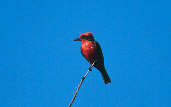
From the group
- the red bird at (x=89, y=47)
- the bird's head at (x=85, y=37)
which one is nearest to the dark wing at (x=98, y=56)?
the red bird at (x=89, y=47)

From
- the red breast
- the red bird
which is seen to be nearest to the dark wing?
the red bird

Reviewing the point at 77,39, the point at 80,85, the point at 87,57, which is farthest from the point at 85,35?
the point at 80,85

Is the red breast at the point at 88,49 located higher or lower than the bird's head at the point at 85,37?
lower

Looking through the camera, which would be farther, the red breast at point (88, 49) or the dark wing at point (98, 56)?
the dark wing at point (98, 56)

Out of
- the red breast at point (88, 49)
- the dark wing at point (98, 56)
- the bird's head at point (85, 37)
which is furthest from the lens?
the dark wing at point (98, 56)

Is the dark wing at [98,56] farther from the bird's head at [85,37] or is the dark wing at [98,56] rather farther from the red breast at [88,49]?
the bird's head at [85,37]

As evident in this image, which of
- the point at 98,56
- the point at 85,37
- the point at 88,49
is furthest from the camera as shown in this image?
the point at 98,56

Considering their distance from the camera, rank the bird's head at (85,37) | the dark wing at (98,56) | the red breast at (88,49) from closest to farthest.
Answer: the bird's head at (85,37), the red breast at (88,49), the dark wing at (98,56)

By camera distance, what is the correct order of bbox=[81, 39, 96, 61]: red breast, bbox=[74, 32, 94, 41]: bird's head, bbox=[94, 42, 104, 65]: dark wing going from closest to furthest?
bbox=[74, 32, 94, 41]: bird's head, bbox=[81, 39, 96, 61]: red breast, bbox=[94, 42, 104, 65]: dark wing

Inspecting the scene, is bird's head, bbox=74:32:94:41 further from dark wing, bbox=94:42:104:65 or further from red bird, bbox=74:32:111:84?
dark wing, bbox=94:42:104:65

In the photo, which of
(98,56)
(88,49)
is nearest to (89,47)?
(88,49)

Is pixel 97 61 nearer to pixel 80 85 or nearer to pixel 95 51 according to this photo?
pixel 95 51

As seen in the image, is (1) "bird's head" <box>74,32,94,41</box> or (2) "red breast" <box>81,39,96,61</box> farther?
(2) "red breast" <box>81,39,96,61</box>

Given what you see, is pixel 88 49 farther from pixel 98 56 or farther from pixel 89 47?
pixel 98 56
